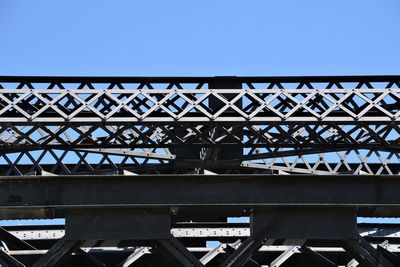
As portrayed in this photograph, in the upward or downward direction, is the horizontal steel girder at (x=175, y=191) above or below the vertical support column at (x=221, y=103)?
below

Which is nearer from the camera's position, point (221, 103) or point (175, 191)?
point (175, 191)

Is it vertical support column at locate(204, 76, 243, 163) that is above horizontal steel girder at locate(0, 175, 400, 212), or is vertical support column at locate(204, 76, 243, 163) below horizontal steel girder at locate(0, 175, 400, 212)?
above

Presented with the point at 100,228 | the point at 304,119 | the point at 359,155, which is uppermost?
the point at 359,155

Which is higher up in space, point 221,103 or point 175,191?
point 221,103

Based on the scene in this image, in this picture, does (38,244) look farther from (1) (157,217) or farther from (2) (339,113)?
(2) (339,113)

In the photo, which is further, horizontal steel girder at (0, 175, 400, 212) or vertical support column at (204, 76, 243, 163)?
vertical support column at (204, 76, 243, 163)

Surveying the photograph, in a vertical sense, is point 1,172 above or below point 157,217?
above

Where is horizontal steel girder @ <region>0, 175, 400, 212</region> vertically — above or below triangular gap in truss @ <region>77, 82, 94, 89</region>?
below

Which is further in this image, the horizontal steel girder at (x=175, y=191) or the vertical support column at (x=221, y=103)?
the vertical support column at (x=221, y=103)

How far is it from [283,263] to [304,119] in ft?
15.7

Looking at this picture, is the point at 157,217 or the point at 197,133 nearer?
the point at 157,217

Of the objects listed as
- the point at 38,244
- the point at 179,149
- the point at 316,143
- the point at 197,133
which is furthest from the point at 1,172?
the point at 316,143

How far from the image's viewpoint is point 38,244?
20.8 meters

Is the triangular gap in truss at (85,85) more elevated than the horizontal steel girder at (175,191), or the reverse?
the triangular gap in truss at (85,85)
